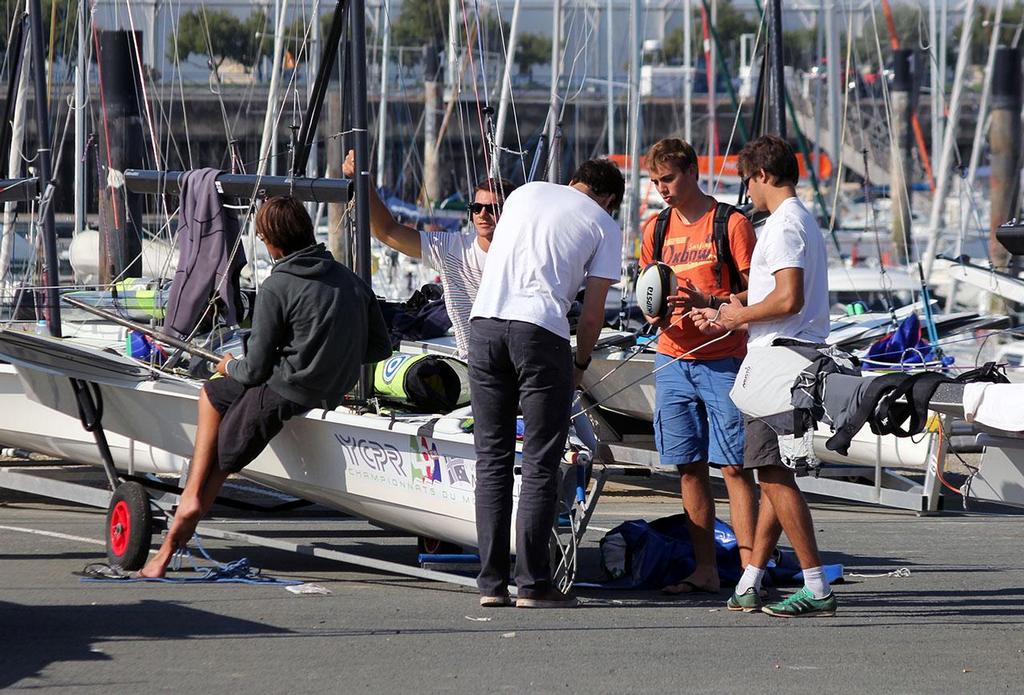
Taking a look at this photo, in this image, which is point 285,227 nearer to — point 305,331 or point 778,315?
point 305,331

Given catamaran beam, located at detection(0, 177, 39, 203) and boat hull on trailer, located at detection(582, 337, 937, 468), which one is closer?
catamaran beam, located at detection(0, 177, 39, 203)

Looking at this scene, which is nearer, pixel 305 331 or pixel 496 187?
pixel 305 331

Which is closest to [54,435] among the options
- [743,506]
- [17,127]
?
[743,506]

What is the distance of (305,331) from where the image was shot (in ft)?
21.3

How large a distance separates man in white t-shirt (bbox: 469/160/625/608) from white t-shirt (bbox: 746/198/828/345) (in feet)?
1.89

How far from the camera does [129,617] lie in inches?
233

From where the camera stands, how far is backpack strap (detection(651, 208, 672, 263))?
6.78 metres

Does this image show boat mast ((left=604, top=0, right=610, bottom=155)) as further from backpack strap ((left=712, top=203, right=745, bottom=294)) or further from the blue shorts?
the blue shorts

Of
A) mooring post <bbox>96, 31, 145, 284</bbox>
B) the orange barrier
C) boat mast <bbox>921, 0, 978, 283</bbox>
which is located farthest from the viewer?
the orange barrier

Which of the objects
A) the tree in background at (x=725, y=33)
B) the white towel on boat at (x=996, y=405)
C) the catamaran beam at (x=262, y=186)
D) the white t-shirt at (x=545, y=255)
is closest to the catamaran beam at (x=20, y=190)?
the catamaran beam at (x=262, y=186)

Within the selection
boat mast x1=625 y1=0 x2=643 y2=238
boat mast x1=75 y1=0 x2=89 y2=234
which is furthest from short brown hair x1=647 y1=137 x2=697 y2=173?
boat mast x1=625 y1=0 x2=643 y2=238

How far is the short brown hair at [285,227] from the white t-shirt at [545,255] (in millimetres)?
864

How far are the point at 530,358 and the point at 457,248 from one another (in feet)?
4.58

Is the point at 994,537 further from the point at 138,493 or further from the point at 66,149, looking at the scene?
the point at 66,149
